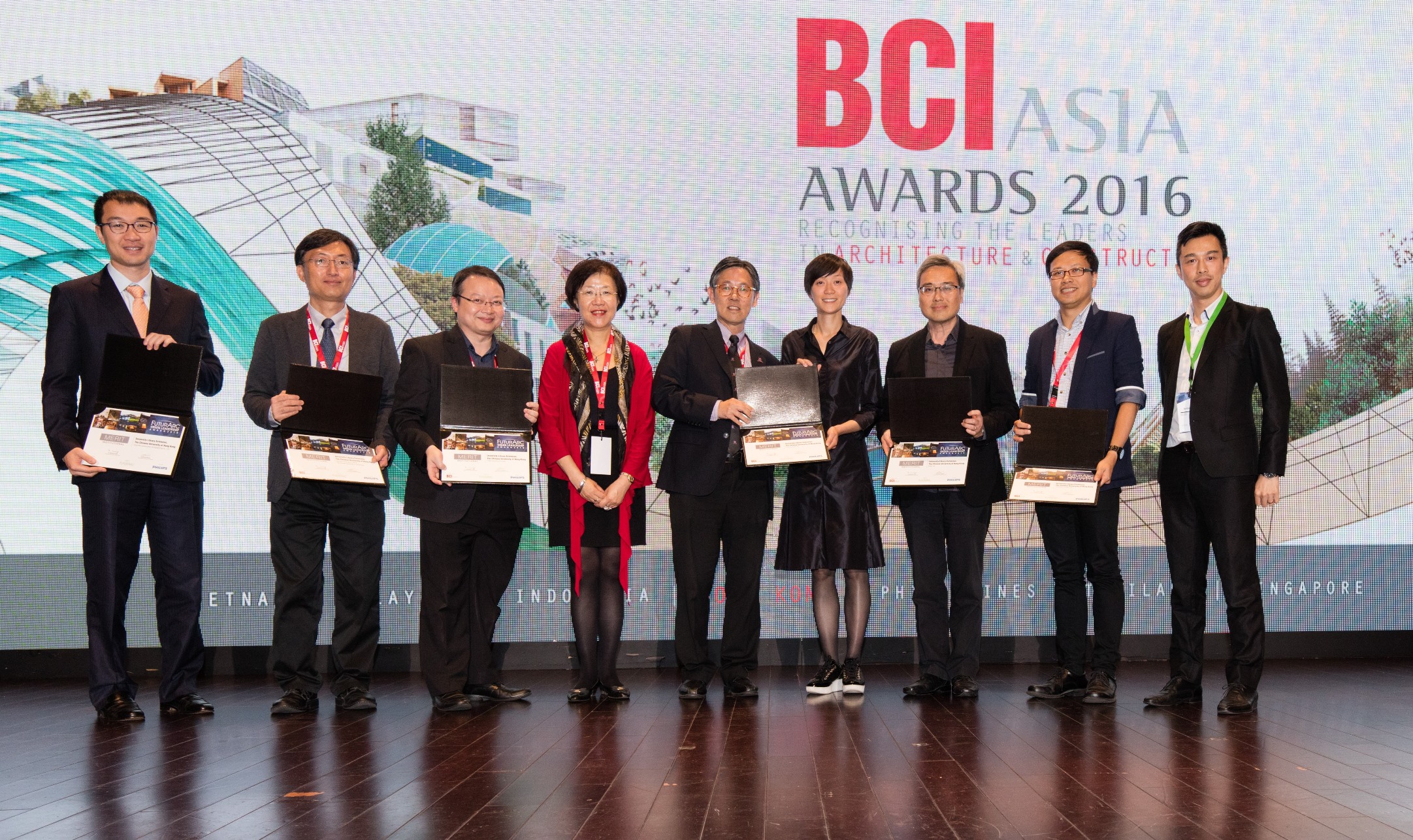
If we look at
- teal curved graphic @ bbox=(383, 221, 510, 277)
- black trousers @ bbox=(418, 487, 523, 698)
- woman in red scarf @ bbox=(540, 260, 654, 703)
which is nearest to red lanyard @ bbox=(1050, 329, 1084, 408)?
woman in red scarf @ bbox=(540, 260, 654, 703)

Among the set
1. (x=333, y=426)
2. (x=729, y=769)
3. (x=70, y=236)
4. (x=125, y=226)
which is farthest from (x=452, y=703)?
(x=70, y=236)

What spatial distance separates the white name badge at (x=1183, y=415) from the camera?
3725 mm

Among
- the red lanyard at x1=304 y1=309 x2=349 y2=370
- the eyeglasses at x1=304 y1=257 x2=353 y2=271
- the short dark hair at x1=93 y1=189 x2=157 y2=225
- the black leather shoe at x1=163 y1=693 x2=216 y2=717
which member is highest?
the short dark hair at x1=93 y1=189 x2=157 y2=225

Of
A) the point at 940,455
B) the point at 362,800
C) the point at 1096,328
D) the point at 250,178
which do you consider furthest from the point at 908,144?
the point at 362,800

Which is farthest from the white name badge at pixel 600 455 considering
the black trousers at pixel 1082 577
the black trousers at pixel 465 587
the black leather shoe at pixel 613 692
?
the black trousers at pixel 1082 577

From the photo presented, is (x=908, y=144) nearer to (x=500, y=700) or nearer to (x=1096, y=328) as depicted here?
(x=1096, y=328)

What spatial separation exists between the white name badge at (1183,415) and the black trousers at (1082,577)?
31 cm

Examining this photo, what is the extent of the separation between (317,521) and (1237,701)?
3288 mm

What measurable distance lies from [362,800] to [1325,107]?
5129 millimetres

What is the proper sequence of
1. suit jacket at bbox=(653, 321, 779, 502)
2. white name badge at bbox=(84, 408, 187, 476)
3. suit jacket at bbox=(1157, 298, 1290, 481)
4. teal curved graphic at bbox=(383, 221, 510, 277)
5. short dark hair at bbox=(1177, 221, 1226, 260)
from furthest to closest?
teal curved graphic at bbox=(383, 221, 510, 277)
suit jacket at bbox=(653, 321, 779, 502)
short dark hair at bbox=(1177, 221, 1226, 260)
suit jacket at bbox=(1157, 298, 1290, 481)
white name badge at bbox=(84, 408, 187, 476)

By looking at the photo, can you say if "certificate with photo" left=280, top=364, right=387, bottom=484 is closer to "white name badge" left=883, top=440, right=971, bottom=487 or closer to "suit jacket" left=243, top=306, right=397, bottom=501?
"suit jacket" left=243, top=306, right=397, bottom=501

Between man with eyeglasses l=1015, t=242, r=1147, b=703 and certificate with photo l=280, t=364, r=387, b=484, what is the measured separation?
2.31 metres

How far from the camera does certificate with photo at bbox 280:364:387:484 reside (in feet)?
11.9

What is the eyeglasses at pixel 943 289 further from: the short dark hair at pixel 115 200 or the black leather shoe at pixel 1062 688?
the short dark hair at pixel 115 200
